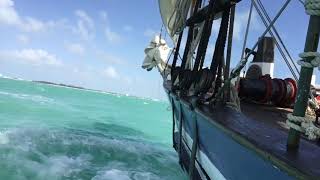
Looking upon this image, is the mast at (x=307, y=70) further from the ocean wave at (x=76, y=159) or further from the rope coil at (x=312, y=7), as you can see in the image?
the ocean wave at (x=76, y=159)

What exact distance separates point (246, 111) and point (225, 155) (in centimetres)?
191

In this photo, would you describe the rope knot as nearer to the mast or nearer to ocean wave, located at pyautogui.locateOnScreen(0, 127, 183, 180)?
the mast

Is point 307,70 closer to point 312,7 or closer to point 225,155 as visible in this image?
point 312,7

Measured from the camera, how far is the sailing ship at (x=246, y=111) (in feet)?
7.78

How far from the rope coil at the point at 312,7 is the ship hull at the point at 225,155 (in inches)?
31.6

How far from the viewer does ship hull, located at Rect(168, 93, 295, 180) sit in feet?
8.73

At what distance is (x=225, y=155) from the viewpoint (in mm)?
3570

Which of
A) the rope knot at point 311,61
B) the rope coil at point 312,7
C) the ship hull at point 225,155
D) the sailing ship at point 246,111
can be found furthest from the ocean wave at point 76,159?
the rope coil at point 312,7

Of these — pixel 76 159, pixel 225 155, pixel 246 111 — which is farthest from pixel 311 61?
pixel 76 159

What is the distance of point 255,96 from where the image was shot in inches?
247

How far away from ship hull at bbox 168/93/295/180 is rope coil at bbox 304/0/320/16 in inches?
31.6

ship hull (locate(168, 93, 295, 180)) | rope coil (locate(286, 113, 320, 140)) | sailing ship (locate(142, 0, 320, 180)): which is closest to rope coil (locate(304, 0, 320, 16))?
sailing ship (locate(142, 0, 320, 180))

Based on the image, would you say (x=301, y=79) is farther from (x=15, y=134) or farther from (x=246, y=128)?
(x=15, y=134)

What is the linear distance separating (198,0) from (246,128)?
3.43 meters
